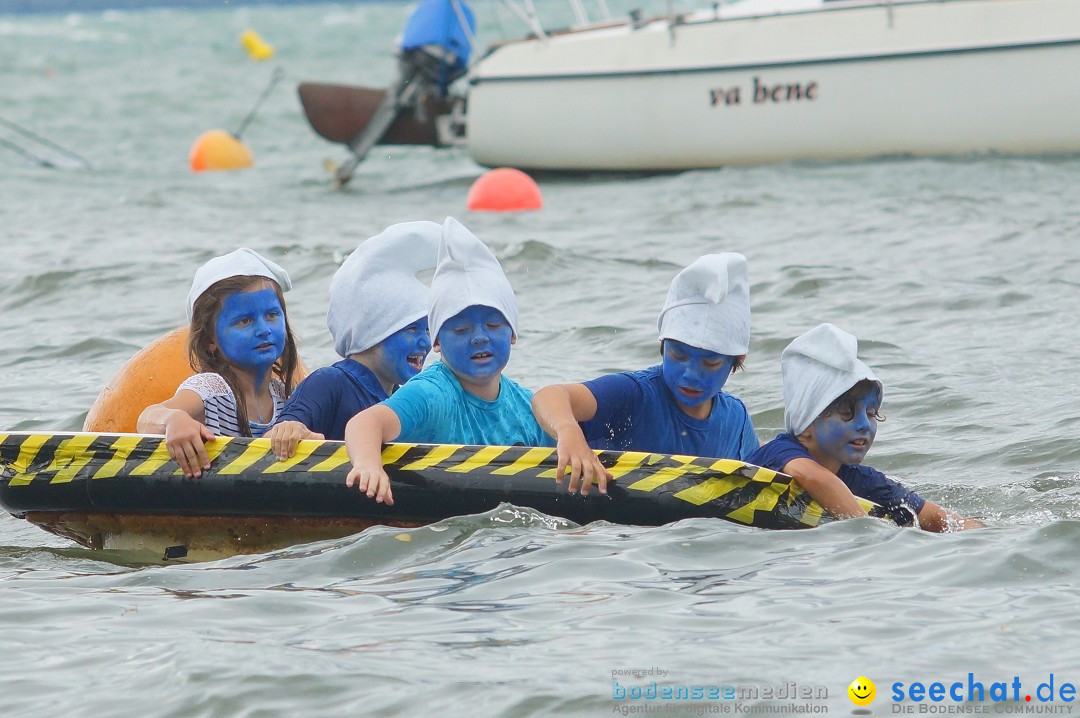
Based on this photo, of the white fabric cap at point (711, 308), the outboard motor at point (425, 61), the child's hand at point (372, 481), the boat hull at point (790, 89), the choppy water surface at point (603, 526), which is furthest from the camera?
the outboard motor at point (425, 61)

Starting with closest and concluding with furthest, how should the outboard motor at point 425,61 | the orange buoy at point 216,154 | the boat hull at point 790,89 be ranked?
the boat hull at point 790,89 < the outboard motor at point 425,61 < the orange buoy at point 216,154

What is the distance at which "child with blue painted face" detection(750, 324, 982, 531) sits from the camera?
5039 millimetres

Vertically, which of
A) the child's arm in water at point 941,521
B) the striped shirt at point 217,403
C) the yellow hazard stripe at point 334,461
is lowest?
the child's arm in water at point 941,521

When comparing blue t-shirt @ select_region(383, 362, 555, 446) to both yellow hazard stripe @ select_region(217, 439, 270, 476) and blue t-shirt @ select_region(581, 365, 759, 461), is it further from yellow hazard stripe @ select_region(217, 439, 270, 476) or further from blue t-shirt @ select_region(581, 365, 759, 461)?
yellow hazard stripe @ select_region(217, 439, 270, 476)

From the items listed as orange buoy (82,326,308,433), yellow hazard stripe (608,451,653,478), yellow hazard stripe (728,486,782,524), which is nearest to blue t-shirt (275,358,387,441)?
orange buoy (82,326,308,433)

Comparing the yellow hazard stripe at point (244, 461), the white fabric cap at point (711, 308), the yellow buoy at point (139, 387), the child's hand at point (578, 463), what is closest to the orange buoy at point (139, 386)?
the yellow buoy at point (139, 387)

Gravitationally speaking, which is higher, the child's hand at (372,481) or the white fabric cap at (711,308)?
the white fabric cap at (711,308)

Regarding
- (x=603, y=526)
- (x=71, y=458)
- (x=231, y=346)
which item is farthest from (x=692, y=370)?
(x=71, y=458)

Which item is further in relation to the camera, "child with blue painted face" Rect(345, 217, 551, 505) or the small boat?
the small boat

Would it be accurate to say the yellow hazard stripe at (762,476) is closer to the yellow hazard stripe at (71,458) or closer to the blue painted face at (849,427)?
the blue painted face at (849,427)

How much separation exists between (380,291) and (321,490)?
805mm

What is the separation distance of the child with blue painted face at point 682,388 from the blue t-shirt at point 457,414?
0.69ft

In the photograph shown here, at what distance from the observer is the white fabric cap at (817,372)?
5.05 m

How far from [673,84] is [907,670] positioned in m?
11.5
